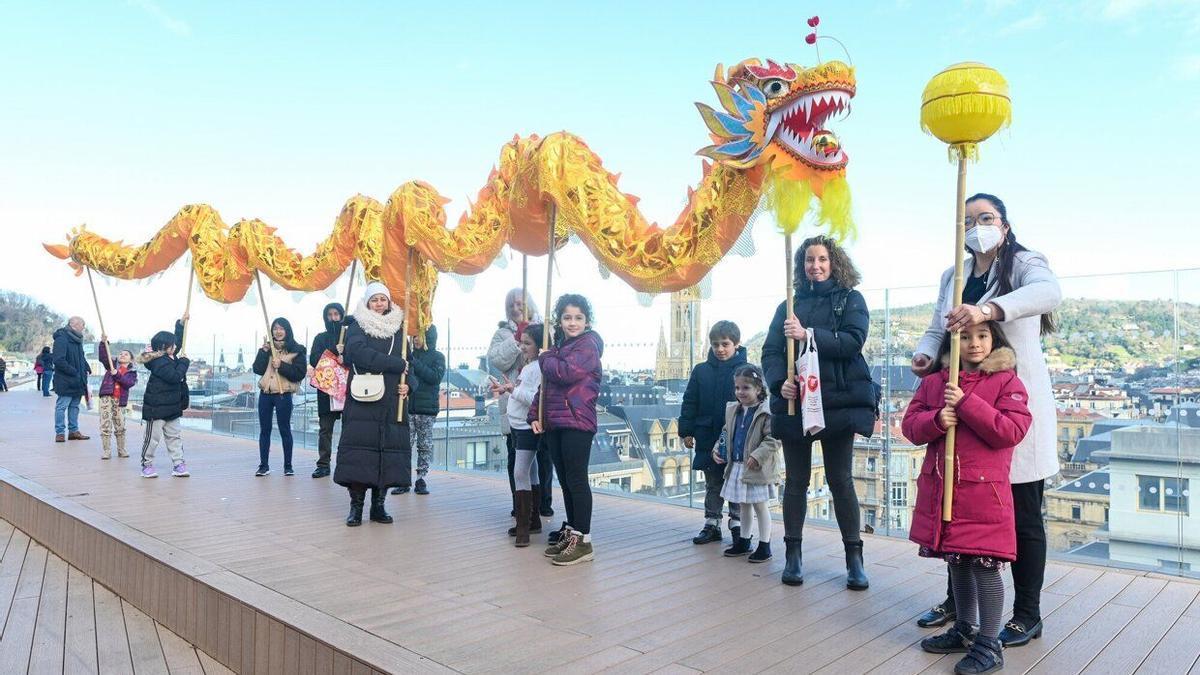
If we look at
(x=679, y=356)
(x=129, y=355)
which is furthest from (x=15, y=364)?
(x=679, y=356)

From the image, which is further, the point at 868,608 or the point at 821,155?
the point at 868,608

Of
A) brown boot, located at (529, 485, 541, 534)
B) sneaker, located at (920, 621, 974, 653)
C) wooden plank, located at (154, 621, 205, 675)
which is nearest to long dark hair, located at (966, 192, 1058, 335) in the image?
sneaker, located at (920, 621, 974, 653)

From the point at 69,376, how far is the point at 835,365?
30.7ft

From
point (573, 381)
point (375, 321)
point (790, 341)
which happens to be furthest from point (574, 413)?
point (375, 321)

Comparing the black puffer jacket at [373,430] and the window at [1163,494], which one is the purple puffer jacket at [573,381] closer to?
the black puffer jacket at [373,430]

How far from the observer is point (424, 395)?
6531 mm

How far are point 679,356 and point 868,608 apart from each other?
357 cm

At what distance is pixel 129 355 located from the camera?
27.8ft

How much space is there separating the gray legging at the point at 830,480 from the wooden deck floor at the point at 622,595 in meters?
0.32

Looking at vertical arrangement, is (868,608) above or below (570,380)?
below

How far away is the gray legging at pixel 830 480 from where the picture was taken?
12.7 ft

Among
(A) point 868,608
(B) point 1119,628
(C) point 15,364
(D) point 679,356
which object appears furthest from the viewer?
(C) point 15,364

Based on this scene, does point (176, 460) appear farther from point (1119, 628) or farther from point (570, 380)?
point (1119, 628)

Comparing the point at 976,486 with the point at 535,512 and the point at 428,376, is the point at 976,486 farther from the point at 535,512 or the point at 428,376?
the point at 428,376
